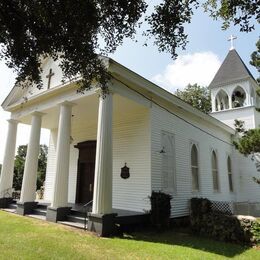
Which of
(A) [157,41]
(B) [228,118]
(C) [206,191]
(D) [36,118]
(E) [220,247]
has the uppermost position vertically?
(B) [228,118]

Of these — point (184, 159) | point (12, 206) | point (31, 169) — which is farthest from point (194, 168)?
point (12, 206)

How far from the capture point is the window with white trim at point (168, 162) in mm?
12333

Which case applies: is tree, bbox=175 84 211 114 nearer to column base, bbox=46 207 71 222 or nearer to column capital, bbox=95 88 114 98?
column capital, bbox=95 88 114 98

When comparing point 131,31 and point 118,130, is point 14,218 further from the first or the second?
point 131,31

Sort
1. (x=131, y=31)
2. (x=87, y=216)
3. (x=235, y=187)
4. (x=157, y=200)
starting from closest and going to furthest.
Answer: (x=131, y=31) < (x=87, y=216) < (x=157, y=200) < (x=235, y=187)

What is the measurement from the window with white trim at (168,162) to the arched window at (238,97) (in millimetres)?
9609

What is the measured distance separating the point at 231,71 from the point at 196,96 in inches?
553

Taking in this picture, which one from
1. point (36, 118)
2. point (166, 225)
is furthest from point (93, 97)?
point (166, 225)

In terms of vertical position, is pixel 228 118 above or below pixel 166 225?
above

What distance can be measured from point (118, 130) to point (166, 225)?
16.2 ft

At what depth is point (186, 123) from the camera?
15.0 metres

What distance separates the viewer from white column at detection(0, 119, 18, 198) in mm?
14402

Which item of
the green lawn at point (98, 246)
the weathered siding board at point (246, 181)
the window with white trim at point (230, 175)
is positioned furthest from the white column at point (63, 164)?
the weathered siding board at point (246, 181)

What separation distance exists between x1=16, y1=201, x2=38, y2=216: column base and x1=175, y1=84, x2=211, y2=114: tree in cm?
2597
